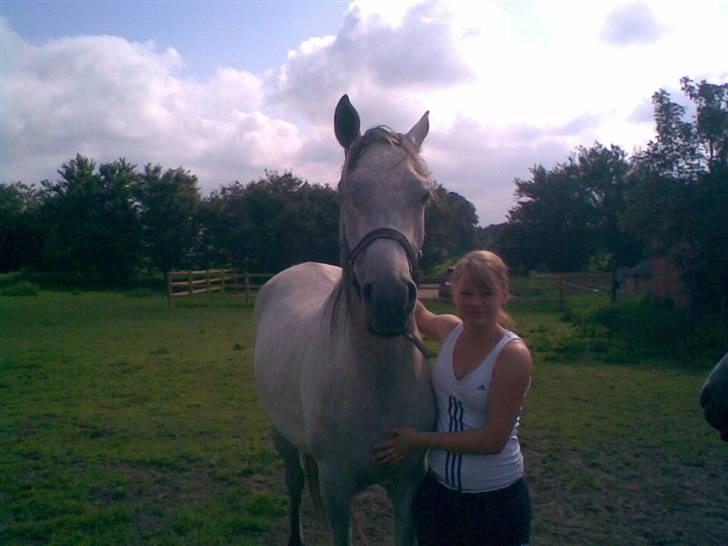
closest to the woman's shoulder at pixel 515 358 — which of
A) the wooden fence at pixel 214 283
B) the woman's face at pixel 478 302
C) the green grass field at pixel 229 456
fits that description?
the woman's face at pixel 478 302

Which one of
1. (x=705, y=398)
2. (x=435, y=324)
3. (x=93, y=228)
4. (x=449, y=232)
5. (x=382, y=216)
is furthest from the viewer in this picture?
(x=93, y=228)

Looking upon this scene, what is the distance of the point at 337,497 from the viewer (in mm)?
2461

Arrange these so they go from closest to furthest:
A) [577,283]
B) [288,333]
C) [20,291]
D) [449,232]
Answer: [288,333], [577,283], [20,291], [449,232]

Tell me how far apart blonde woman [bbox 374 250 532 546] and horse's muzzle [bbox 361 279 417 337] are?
13.0 inches

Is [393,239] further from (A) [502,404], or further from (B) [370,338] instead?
(A) [502,404]

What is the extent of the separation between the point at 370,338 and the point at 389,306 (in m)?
0.42

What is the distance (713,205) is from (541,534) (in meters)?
9.21

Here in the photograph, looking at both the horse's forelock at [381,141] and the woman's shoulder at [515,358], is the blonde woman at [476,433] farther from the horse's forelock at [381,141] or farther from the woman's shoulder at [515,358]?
the horse's forelock at [381,141]

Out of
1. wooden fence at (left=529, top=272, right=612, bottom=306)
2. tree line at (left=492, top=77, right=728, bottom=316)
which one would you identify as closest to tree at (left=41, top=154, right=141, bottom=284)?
wooden fence at (left=529, top=272, right=612, bottom=306)

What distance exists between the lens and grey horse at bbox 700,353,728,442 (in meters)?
2.16

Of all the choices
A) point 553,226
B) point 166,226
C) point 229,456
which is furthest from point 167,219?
point 229,456

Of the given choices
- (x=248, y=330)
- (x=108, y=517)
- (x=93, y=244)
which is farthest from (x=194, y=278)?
(x=108, y=517)

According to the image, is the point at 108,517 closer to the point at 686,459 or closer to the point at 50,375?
the point at 686,459

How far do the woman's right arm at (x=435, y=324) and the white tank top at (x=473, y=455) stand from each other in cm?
33
